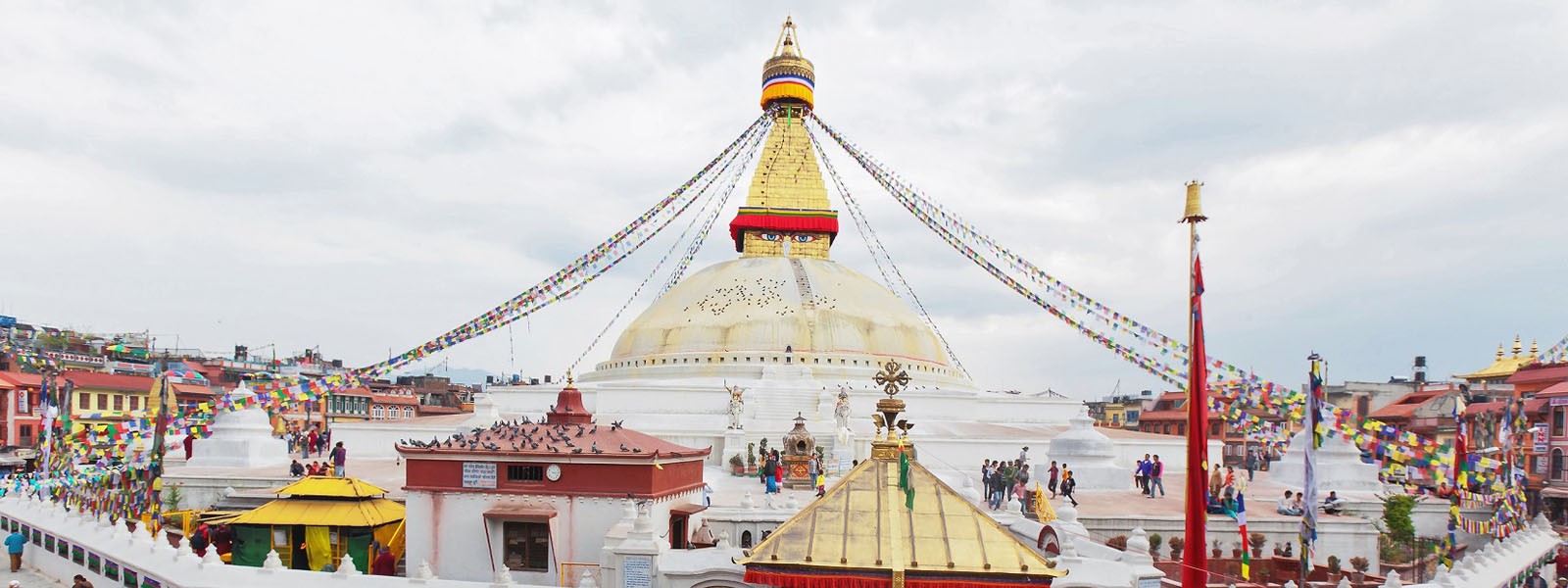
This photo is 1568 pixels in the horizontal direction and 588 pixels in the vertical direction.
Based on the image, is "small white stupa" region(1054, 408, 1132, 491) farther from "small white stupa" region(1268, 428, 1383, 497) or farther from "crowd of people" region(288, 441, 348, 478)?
"crowd of people" region(288, 441, 348, 478)

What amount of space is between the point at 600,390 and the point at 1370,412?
35.0 m

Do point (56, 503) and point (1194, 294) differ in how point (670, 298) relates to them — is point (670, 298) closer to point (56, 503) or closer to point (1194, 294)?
point (56, 503)

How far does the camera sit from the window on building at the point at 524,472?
12.1 metres

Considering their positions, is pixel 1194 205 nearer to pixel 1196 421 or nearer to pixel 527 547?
pixel 1196 421

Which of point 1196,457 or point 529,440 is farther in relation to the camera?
point 529,440

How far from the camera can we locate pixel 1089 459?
19.5 metres

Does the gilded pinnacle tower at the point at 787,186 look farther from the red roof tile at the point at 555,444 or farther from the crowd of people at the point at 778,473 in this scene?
the red roof tile at the point at 555,444

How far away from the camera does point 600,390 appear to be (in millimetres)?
25531

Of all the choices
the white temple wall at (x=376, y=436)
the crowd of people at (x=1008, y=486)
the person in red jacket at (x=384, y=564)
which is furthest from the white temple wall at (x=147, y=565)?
the crowd of people at (x=1008, y=486)

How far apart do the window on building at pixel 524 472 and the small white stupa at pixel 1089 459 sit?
34.5ft

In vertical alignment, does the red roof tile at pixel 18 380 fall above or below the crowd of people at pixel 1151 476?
above

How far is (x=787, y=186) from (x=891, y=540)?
1099 inches

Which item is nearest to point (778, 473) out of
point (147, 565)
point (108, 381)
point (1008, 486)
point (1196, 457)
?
point (1008, 486)

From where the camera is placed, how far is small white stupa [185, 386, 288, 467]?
21.6 meters
